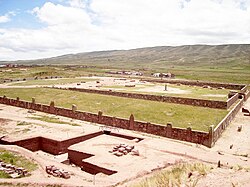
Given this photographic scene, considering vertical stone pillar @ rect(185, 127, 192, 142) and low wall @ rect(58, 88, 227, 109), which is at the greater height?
low wall @ rect(58, 88, 227, 109)

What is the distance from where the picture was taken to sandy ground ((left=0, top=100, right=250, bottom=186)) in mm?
11586

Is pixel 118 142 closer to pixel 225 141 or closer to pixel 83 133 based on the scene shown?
pixel 83 133

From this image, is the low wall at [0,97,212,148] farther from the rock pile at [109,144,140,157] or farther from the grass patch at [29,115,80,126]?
the rock pile at [109,144,140,157]

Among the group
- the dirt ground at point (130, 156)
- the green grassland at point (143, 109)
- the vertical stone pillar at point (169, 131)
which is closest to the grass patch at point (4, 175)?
the dirt ground at point (130, 156)

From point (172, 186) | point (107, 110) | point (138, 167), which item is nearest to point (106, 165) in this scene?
point (138, 167)

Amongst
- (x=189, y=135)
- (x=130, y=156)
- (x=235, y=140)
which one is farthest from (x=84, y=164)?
(x=235, y=140)

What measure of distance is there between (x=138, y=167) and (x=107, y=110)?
19203 mm

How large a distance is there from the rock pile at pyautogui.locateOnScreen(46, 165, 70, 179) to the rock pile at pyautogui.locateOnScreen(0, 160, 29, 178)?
98 cm

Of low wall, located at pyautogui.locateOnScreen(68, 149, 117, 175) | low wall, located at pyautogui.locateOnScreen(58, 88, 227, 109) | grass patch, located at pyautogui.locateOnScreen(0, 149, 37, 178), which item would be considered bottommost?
low wall, located at pyautogui.locateOnScreen(68, 149, 117, 175)

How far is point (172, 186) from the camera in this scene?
10570 millimetres

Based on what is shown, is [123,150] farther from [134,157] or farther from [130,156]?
[134,157]

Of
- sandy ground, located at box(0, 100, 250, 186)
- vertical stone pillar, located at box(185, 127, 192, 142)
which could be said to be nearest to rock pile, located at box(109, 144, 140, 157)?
sandy ground, located at box(0, 100, 250, 186)

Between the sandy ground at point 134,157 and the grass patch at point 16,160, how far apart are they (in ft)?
1.26

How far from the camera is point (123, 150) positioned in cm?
1656
